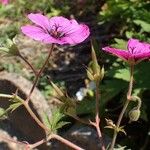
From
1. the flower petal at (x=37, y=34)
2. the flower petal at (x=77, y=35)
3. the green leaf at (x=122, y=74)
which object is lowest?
the green leaf at (x=122, y=74)

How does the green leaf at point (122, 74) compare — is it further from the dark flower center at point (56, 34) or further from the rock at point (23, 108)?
the dark flower center at point (56, 34)

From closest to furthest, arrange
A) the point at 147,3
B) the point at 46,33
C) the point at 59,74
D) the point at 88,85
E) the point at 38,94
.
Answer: the point at 46,33 < the point at 38,94 < the point at 147,3 < the point at 88,85 < the point at 59,74

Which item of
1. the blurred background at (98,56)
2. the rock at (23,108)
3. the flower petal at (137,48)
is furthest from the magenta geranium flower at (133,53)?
the rock at (23,108)

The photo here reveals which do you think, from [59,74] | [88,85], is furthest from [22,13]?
[88,85]

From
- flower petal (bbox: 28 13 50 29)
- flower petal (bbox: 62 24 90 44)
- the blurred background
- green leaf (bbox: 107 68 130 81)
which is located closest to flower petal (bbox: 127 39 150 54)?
flower petal (bbox: 62 24 90 44)

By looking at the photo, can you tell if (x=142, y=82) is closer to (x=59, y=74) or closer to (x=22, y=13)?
(x=59, y=74)

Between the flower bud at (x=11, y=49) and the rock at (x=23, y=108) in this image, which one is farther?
the rock at (x=23, y=108)

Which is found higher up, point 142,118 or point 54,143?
point 142,118

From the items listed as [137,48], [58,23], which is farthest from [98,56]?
[137,48]
